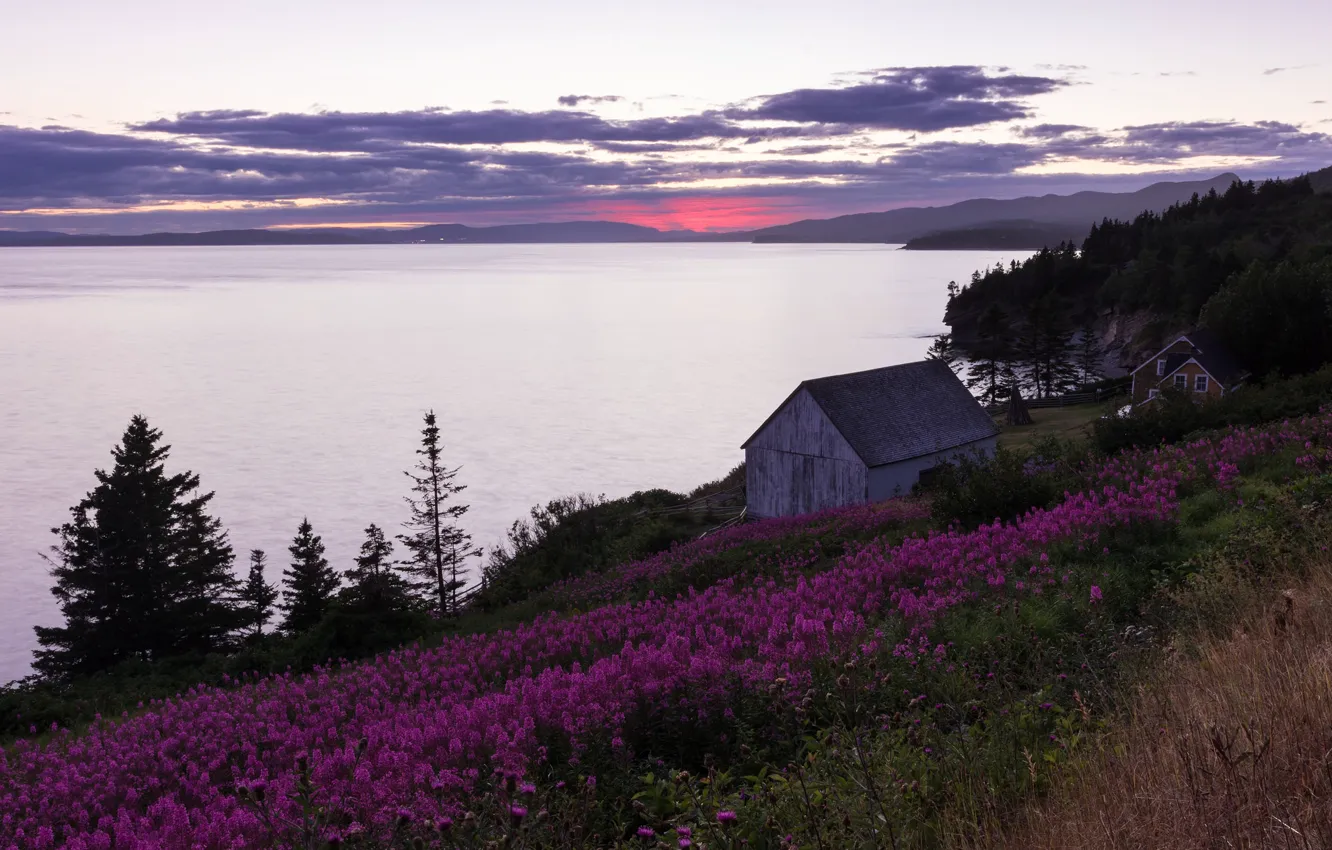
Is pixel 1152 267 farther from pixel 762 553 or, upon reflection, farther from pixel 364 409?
pixel 762 553

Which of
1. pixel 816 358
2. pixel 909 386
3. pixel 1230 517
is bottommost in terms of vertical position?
pixel 816 358

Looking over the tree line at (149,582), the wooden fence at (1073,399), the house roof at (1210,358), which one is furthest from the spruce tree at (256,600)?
the wooden fence at (1073,399)

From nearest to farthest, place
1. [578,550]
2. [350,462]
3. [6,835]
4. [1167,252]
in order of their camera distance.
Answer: [6,835] < [578,550] < [350,462] < [1167,252]

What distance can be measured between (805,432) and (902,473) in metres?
3.93

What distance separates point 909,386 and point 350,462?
45.0 m

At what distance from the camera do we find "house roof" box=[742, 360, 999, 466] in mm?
36312

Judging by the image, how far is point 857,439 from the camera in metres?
35.9

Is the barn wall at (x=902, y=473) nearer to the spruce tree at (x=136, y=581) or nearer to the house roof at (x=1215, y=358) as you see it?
the spruce tree at (x=136, y=581)

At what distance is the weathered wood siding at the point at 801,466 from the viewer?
3584 centimetres

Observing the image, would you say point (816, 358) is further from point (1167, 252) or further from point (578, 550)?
point (578, 550)

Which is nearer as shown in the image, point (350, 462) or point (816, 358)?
point (350, 462)

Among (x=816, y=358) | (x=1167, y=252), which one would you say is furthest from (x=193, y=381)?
(x=1167, y=252)

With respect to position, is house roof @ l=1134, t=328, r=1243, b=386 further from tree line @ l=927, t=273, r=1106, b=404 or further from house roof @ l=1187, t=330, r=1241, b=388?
tree line @ l=927, t=273, r=1106, b=404

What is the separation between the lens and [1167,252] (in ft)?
425
